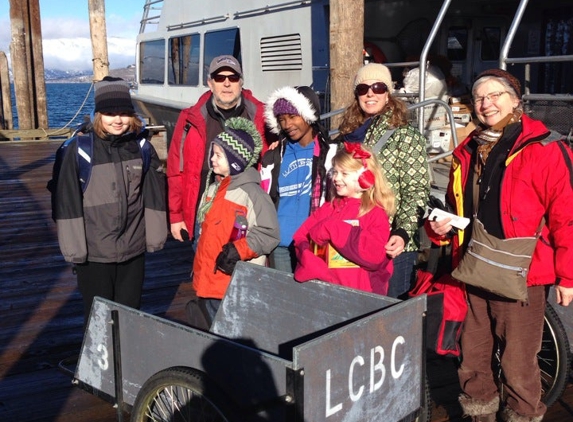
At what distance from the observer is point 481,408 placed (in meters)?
3.39

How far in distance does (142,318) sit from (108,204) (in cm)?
105

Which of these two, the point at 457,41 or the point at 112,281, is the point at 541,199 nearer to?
the point at 112,281

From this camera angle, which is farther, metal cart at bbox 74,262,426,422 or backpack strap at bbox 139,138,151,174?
backpack strap at bbox 139,138,151,174

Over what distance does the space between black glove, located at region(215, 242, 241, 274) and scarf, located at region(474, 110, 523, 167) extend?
1.24 m

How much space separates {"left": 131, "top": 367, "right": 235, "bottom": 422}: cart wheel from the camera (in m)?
2.51

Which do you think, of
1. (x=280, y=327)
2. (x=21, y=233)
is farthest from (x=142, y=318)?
(x=21, y=233)

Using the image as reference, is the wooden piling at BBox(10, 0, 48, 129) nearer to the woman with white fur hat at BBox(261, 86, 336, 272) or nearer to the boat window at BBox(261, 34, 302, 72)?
the boat window at BBox(261, 34, 302, 72)

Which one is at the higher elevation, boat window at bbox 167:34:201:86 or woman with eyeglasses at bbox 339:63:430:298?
boat window at bbox 167:34:201:86

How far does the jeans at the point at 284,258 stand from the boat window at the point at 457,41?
275 inches

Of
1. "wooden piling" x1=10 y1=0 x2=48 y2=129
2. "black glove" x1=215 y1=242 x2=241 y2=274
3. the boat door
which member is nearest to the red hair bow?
"black glove" x1=215 y1=242 x2=241 y2=274

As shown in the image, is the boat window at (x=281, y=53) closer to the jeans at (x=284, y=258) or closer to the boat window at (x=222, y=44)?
the boat window at (x=222, y=44)

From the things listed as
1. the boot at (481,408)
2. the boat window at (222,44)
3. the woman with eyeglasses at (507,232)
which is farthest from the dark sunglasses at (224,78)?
the boat window at (222,44)

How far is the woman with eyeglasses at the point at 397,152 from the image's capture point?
11.6ft

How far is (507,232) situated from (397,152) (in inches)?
28.0
